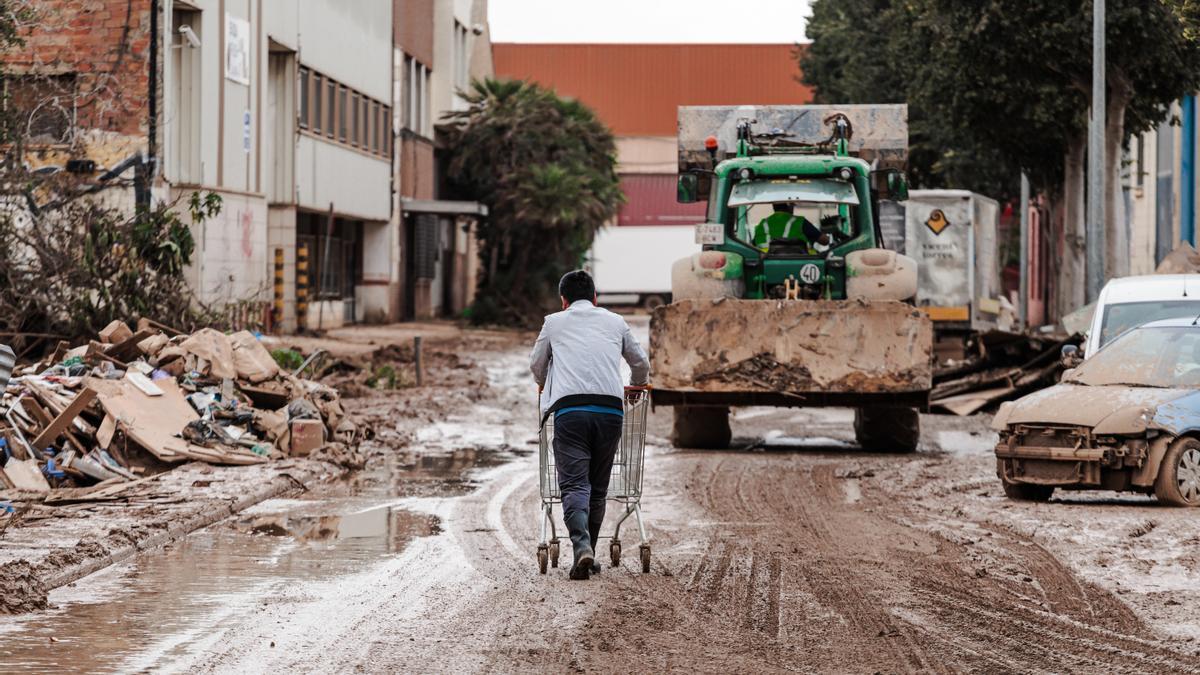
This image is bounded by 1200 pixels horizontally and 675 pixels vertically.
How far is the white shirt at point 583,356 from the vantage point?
408 inches

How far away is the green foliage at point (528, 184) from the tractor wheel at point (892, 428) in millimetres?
30145

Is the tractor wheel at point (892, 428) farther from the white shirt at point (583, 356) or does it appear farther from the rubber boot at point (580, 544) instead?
the rubber boot at point (580, 544)

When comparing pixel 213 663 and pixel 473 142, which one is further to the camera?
pixel 473 142

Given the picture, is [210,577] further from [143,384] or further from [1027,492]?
[143,384]

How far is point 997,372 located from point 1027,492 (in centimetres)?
1100

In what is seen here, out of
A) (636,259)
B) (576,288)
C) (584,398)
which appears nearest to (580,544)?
(584,398)

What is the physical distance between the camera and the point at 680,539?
11961 mm

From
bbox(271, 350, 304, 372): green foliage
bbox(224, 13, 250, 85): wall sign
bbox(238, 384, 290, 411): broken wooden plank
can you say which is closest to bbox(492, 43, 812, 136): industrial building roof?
bbox(224, 13, 250, 85): wall sign

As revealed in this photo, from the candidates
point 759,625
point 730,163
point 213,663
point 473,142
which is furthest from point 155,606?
point 473,142

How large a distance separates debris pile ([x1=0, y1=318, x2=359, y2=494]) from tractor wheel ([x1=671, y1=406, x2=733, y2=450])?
3.48m

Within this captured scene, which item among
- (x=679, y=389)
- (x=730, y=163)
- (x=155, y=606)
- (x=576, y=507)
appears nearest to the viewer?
(x=155, y=606)

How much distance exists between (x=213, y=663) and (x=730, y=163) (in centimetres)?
1306

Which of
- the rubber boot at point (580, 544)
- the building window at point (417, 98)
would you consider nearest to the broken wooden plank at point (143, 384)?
the rubber boot at point (580, 544)

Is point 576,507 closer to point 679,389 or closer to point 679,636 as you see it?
point 679,636
